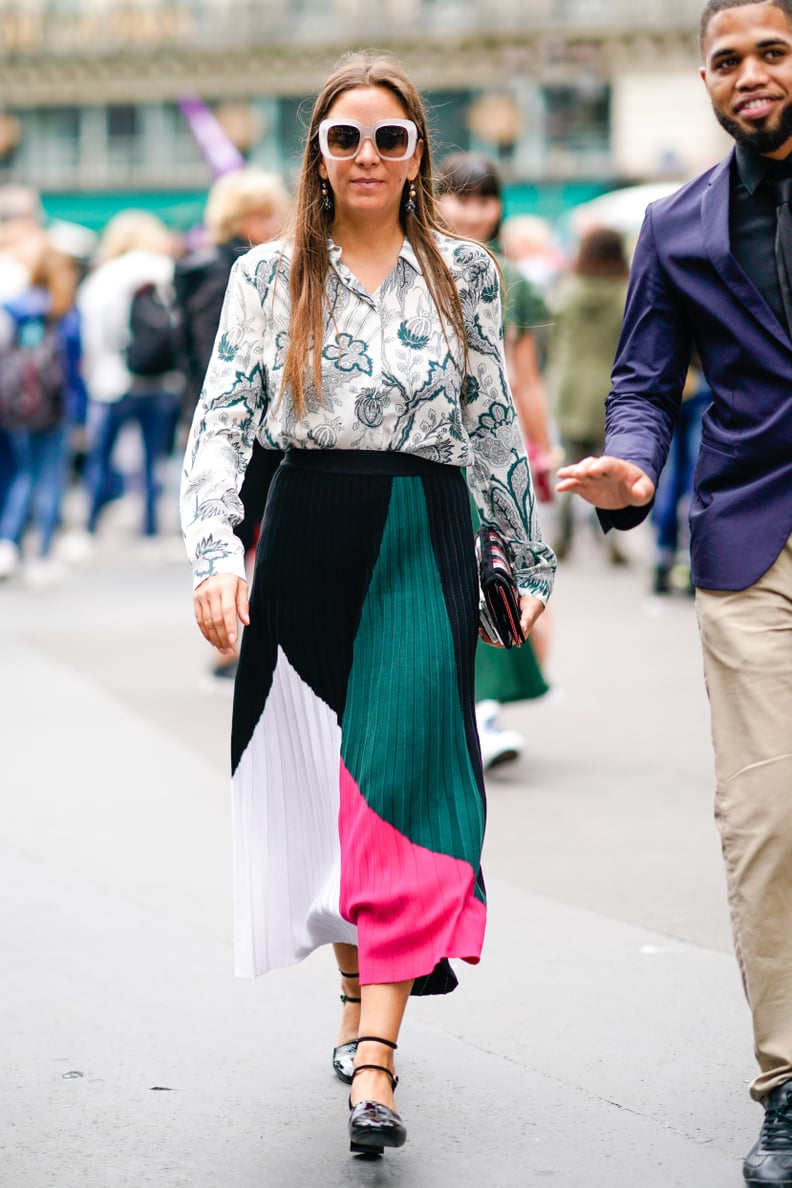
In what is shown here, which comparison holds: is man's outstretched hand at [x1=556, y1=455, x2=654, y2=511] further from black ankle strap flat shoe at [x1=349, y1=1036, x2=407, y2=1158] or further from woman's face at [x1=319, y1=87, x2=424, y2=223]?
black ankle strap flat shoe at [x1=349, y1=1036, x2=407, y2=1158]

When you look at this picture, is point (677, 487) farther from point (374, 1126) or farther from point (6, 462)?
point (374, 1126)

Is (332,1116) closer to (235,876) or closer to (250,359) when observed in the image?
(235,876)

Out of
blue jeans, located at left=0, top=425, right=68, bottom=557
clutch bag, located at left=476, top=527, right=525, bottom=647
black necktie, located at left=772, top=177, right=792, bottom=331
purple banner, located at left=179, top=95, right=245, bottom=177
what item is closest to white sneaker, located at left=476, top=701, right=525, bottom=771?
clutch bag, located at left=476, top=527, right=525, bottom=647

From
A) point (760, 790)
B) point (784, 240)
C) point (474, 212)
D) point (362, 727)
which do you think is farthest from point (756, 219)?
point (474, 212)

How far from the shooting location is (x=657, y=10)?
4259 cm

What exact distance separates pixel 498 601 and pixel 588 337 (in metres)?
8.89

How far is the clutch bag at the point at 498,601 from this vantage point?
3859mm

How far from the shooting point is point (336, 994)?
4645mm

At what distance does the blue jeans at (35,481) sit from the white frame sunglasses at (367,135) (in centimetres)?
901

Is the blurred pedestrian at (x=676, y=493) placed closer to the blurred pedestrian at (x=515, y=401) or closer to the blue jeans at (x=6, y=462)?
the blurred pedestrian at (x=515, y=401)

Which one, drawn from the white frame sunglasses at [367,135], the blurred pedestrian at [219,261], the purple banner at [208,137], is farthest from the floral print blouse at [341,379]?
the purple banner at [208,137]

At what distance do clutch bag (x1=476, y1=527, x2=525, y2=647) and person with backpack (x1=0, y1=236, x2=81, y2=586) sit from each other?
8.78m

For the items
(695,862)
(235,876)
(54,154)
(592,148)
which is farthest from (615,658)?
(54,154)

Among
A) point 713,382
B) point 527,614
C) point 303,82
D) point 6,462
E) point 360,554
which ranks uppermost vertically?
point 303,82
